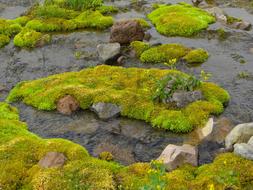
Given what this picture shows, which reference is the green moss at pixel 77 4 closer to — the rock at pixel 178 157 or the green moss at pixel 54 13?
the green moss at pixel 54 13

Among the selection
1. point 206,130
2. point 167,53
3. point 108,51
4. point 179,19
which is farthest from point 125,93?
point 179,19

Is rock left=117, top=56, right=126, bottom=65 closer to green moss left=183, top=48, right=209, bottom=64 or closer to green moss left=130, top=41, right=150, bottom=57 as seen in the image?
green moss left=130, top=41, right=150, bottom=57

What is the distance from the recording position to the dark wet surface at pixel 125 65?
22175 millimetres

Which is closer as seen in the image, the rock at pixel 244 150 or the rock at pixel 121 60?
the rock at pixel 244 150

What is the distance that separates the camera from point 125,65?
3109 cm

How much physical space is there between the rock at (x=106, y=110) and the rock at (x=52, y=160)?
5.75 m

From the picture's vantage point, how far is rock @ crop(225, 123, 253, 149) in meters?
20.1

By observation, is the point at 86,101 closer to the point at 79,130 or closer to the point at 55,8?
the point at 79,130

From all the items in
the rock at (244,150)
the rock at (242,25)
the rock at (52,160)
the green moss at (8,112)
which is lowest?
the green moss at (8,112)

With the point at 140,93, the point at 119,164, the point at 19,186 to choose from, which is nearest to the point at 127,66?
the point at 140,93

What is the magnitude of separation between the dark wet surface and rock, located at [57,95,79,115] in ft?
1.38

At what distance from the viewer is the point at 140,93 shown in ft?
84.4

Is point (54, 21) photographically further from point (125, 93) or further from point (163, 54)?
point (125, 93)

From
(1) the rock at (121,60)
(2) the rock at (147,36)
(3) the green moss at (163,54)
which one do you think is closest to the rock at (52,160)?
(1) the rock at (121,60)
